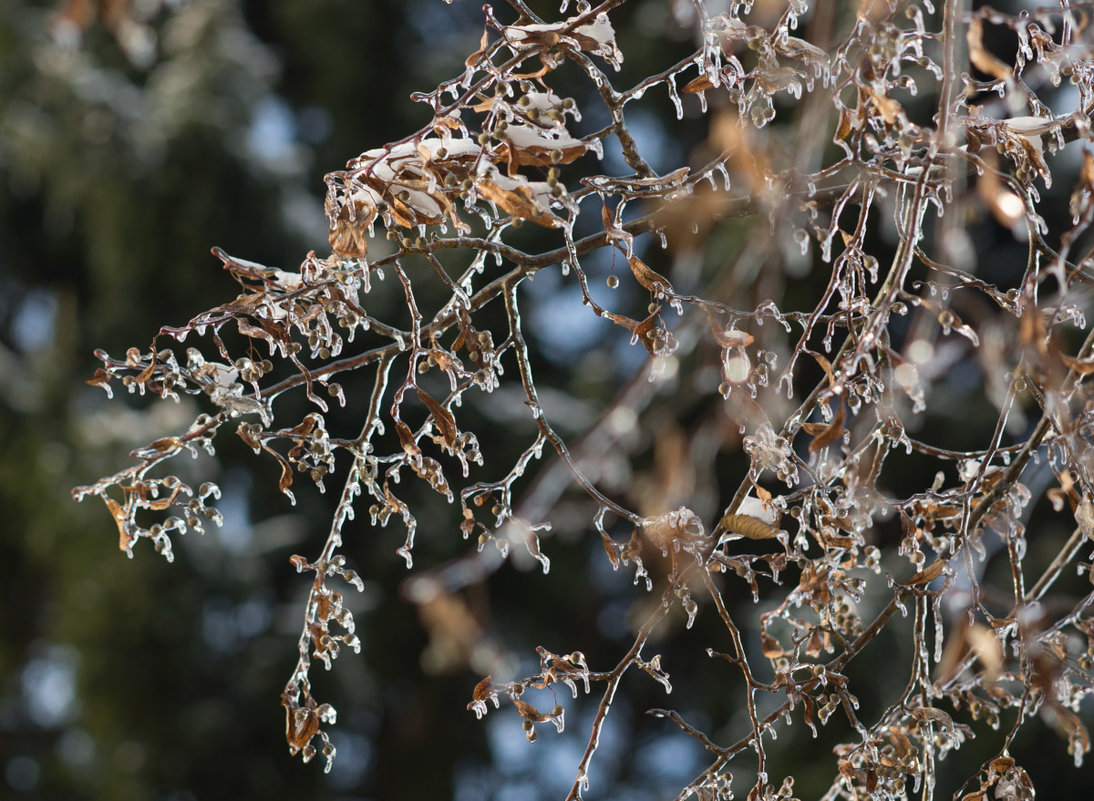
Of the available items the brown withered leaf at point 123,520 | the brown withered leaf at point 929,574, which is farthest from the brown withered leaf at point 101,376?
the brown withered leaf at point 929,574

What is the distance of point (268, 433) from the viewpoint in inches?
53.5

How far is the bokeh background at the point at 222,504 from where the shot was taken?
4.53m

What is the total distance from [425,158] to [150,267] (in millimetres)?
4492

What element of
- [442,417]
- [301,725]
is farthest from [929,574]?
[301,725]

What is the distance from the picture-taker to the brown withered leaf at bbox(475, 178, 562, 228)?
114 centimetres

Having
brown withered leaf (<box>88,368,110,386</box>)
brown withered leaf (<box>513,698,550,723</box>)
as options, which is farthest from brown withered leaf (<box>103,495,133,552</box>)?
brown withered leaf (<box>513,698,550,723</box>)

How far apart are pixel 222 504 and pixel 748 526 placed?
4482 millimetres

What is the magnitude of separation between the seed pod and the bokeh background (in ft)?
9.29

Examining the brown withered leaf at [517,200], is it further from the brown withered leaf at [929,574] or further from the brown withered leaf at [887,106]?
the brown withered leaf at [929,574]

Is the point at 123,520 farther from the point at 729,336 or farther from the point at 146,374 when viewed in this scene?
the point at 729,336

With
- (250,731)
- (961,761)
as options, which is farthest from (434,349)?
(250,731)

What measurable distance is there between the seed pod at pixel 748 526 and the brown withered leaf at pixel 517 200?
400mm

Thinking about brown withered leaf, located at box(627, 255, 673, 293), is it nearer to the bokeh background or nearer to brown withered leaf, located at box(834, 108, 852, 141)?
brown withered leaf, located at box(834, 108, 852, 141)

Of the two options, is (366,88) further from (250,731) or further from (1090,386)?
(1090,386)
